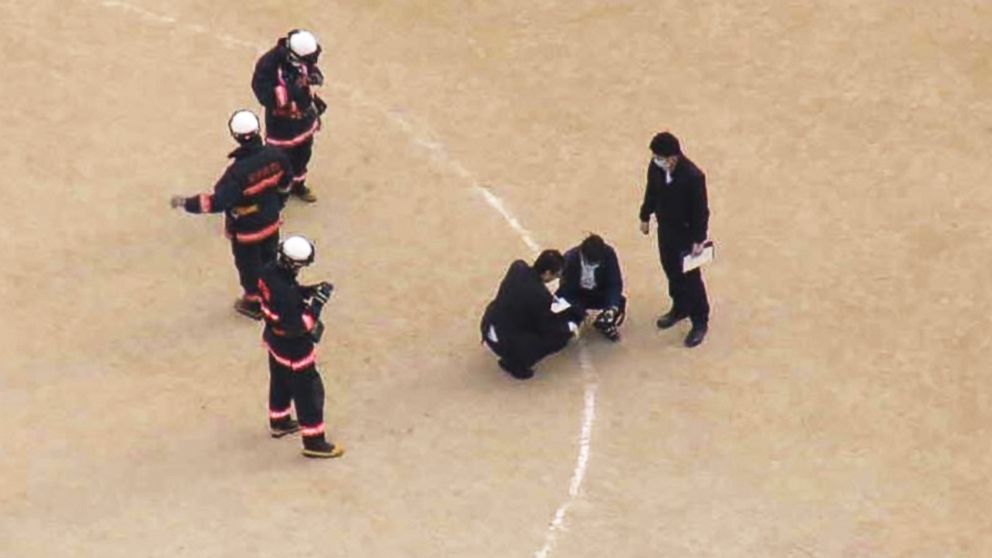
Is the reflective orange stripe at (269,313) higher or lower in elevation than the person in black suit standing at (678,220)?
lower

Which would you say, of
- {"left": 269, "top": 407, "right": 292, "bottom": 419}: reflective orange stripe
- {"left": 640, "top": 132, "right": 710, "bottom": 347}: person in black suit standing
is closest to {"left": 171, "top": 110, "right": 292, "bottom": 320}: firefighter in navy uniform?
{"left": 269, "top": 407, "right": 292, "bottom": 419}: reflective orange stripe

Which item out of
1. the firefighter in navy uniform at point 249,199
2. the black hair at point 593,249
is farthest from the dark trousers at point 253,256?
the black hair at point 593,249

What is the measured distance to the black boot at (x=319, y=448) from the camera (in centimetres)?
1616

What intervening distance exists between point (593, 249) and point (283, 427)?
268cm

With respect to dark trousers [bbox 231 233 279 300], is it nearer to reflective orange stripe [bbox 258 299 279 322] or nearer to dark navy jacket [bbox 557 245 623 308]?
reflective orange stripe [bbox 258 299 279 322]

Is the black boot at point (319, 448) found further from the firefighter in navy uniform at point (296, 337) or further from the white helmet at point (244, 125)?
the white helmet at point (244, 125)

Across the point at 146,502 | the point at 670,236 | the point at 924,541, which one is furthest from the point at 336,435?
the point at 924,541

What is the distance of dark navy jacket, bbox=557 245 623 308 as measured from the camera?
1695 cm

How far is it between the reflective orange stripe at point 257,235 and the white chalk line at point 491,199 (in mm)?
2320

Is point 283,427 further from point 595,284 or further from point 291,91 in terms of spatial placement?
point 291,91

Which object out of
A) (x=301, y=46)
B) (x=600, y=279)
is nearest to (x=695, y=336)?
(x=600, y=279)

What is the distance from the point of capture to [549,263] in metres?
16.6

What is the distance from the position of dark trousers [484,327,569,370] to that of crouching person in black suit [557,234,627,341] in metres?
0.29

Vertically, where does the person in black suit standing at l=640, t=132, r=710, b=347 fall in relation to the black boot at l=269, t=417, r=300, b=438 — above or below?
above
